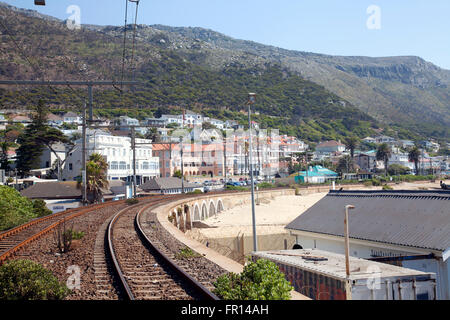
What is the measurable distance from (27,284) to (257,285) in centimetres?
476

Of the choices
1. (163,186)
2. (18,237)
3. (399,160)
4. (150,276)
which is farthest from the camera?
(399,160)

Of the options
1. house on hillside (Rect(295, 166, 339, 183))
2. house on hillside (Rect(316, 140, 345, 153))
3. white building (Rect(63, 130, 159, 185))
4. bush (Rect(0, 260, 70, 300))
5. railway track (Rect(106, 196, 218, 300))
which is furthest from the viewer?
house on hillside (Rect(316, 140, 345, 153))

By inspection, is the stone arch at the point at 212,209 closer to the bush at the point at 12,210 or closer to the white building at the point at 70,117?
the bush at the point at 12,210

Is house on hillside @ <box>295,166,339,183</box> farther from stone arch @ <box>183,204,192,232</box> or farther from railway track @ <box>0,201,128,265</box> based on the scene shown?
railway track @ <box>0,201,128,265</box>

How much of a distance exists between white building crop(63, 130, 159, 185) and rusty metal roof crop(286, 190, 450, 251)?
45341mm

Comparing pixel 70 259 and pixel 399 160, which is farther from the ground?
pixel 399 160

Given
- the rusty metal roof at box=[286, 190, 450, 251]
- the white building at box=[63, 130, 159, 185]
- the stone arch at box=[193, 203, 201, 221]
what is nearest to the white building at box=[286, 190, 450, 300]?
the rusty metal roof at box=[286, 190, 450, 251]

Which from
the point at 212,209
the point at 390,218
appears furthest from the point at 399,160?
the point at 390,218

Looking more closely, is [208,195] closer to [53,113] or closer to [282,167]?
[282,167]

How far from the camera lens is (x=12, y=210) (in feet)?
81.2

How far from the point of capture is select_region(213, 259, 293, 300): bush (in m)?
8.06

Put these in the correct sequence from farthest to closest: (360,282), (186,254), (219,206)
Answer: (219,206), (186,254), (360,282)

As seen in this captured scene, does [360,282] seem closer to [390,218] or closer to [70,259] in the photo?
[390,218]

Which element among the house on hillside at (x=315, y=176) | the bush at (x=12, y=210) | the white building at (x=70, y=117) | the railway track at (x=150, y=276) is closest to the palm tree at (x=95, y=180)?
the bush at (x=12, y=210)
